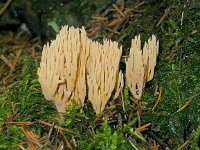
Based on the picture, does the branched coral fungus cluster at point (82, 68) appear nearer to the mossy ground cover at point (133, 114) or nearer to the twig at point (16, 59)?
the mossy ground cover at point (133, 114)

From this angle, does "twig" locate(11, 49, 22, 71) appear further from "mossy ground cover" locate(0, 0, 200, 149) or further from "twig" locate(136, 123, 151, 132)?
"twig" locate(136, 123, 151, 132)

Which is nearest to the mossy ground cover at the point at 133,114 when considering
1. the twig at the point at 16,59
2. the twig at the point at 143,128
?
the twig at the point at 143,128

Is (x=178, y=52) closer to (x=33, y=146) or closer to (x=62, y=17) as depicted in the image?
(x=33, y=146)

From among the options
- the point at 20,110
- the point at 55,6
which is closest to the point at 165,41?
the point at 20,110

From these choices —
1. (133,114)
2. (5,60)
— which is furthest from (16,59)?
(133,114)

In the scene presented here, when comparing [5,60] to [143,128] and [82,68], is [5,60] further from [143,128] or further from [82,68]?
[143,128]
